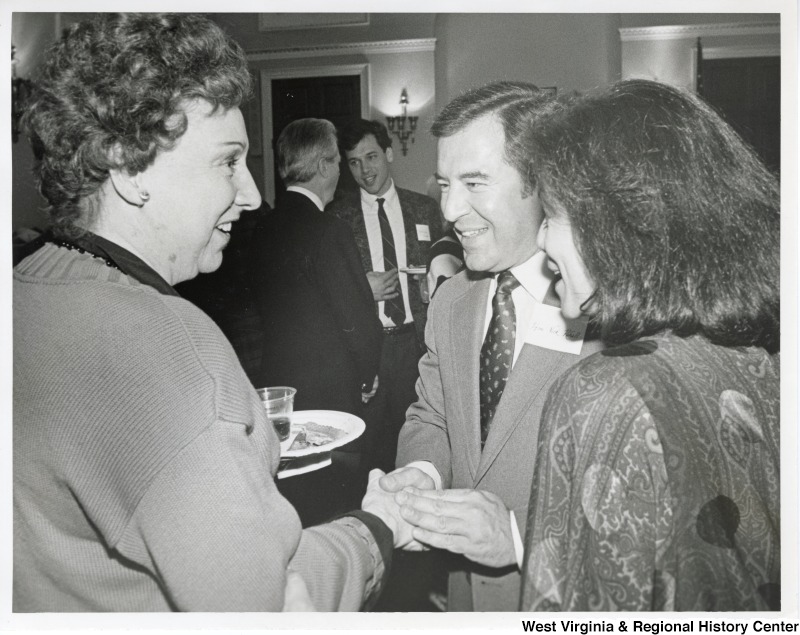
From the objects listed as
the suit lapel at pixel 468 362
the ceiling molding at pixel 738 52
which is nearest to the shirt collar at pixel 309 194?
the suit lapel at pixel 468 362

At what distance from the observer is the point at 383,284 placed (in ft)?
5.41

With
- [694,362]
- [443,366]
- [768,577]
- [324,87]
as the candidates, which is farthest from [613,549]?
[324,87]

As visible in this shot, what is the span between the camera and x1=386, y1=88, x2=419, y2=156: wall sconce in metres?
1.57

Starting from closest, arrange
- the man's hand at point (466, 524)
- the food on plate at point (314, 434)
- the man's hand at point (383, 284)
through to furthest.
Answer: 1. the man's hand at point (466, 524)
2. the food on plate at point (314, 434)
3. the man's hand at point (383, 284)

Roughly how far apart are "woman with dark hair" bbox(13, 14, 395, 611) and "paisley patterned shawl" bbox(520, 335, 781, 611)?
15.6 inches

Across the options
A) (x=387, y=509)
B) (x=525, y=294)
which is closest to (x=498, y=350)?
(x=525, y=294)

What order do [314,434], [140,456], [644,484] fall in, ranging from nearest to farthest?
[140,456] < [644,484] < [314,434]

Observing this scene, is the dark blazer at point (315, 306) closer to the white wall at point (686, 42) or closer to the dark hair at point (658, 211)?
the dark hair at point (658, 211)

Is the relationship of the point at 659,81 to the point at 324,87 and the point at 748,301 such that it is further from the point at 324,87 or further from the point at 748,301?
the point at 324,87

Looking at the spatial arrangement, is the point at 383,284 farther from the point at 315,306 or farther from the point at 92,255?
the point at 92,255

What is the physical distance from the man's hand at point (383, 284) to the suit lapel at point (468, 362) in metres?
0.16

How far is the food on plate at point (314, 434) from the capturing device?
1.54 meters

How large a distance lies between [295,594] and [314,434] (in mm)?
451
